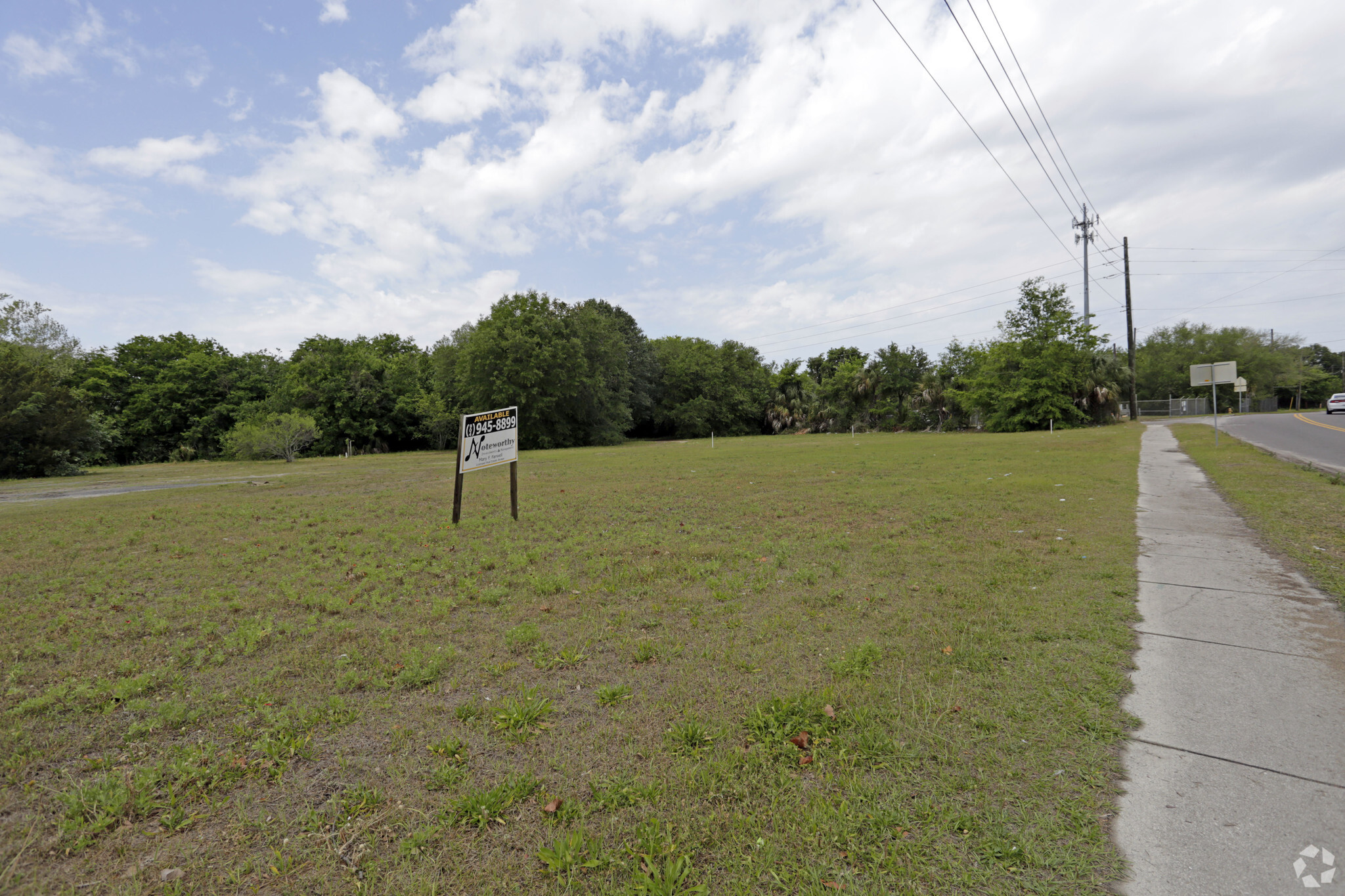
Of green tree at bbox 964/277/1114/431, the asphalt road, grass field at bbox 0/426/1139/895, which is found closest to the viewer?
grass field at bbox 0/426/1139/895

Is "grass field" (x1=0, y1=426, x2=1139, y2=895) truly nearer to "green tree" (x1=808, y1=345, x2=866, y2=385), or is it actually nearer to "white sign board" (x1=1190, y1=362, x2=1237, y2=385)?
"white sign board" (x1=1190, y1=362, x2=1237, y2=385)

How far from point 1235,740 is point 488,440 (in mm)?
8773

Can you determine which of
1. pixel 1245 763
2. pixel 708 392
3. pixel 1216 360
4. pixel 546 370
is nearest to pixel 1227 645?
pixel 1245 763

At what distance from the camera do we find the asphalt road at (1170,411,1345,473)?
545 inches

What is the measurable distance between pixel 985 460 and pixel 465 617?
17045 mm

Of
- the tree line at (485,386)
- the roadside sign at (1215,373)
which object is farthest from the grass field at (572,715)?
the tree line at (485,386)

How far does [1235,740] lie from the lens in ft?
8.93

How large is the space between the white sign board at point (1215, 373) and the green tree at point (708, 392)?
37.3 metres

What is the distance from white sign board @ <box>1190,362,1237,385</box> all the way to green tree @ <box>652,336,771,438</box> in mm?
37257

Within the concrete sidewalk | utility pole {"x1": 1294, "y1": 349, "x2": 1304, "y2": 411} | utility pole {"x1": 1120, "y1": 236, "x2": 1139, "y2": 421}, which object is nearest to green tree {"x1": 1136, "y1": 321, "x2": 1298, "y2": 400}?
utility pole {"x1": 1294, "y1": 349, "x2": 1304, "y2": 411}

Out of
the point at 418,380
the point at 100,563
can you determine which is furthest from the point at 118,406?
the point at 100,563

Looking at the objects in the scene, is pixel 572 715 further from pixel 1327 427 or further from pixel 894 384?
pixel 894 384

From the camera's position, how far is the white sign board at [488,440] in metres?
8.92

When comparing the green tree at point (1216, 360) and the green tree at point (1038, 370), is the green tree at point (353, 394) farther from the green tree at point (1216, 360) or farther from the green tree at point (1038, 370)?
the green tree at point (1216, 360)
